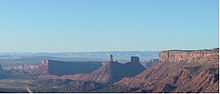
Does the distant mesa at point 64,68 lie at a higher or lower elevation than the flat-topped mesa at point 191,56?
lower

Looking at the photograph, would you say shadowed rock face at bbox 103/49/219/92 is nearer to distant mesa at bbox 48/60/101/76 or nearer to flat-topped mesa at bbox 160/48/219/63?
flat-topped mesa at bbox 160/48/219/63

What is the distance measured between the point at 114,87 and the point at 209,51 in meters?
19.2

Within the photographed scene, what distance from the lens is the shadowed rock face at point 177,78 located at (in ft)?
262

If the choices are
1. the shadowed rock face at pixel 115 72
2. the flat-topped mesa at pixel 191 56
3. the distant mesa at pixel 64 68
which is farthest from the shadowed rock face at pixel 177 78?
the distant mesa at pixel 64 68

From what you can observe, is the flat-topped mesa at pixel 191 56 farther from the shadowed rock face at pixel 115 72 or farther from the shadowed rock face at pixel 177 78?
the shadowed rock face at pixel 115 72

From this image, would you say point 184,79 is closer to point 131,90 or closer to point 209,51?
point 131,90

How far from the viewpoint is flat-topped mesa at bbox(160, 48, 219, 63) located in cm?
9794

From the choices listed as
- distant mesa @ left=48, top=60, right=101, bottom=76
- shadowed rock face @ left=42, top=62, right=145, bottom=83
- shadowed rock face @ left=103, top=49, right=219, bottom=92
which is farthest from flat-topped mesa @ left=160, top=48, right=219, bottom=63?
distant mesa @ left=48, top=60, right=101, bottom=76

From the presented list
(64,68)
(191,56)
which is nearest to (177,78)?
(191,56)

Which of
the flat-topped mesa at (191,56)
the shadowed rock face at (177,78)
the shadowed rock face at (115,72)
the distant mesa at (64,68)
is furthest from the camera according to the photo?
the distant mesa at (64,68)

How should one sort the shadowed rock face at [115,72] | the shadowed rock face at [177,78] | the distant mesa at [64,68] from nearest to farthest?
the shadowed rock face at [177,78]
the shadowed rock face at [115,72]
the distant mesa at [64,68]

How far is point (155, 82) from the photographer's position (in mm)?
93500

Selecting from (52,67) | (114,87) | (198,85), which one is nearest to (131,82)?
(114,87)

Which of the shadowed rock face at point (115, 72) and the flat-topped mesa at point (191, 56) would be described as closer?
the flat-topped mesa at point (191, 56)
